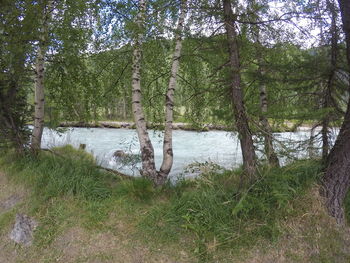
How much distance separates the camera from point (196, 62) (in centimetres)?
561

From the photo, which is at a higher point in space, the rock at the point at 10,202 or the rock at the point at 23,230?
the rock at the point at 10,202

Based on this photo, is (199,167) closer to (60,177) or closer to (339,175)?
(339,175)

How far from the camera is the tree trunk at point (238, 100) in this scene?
143 inches

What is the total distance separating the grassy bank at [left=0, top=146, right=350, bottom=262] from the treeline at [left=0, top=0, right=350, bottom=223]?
0.36 meters

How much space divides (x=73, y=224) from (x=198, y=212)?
1825 millimetres

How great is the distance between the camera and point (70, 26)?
4176 mm

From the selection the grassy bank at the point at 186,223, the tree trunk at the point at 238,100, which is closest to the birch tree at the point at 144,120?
the grassy bank at the point at 186,223

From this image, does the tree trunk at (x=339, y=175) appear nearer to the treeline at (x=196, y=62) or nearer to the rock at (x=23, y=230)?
the treeline at (x=196, y=62)

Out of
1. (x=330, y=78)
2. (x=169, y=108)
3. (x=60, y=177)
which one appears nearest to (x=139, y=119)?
(x=169, y=108)

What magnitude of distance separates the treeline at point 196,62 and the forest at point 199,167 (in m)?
0.03

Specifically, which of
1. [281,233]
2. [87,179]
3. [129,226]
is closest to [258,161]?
[281,233]

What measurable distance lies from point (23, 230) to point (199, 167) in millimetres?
2854

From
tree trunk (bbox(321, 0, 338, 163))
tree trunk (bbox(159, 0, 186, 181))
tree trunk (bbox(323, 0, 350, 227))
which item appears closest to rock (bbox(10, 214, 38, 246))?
tree trunk (bbox(159, 0, 186, 181))

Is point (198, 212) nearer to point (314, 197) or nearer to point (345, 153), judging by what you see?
point (314, 197)
